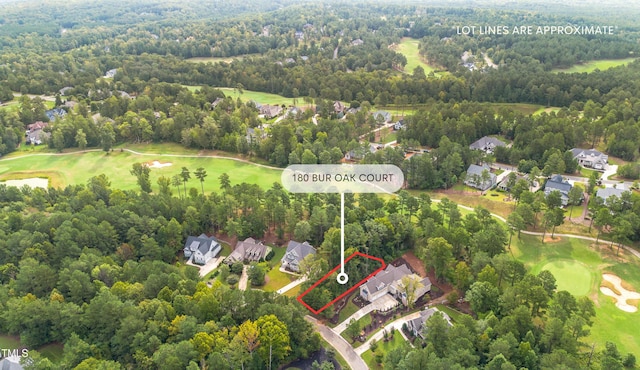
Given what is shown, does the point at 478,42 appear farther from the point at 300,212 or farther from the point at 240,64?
the point at 300,212

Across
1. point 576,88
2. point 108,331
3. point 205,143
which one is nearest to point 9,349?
point 108,331

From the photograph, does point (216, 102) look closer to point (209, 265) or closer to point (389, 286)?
point (209, 265)

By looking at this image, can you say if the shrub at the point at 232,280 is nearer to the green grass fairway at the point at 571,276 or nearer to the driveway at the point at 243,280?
the driveway at the point at 243,280

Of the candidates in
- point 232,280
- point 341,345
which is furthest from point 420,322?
point 232,280

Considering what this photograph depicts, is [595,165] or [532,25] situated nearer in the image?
[595,165]

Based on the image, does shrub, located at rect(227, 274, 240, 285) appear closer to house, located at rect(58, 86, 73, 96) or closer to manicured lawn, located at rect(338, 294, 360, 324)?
manicured lawn, located at rect(338, 294, 360, 324)

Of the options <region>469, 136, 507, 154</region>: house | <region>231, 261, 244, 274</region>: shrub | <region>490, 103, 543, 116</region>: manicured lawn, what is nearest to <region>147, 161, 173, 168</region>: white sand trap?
<region>231, 261, 244, 274</region>: shrub
